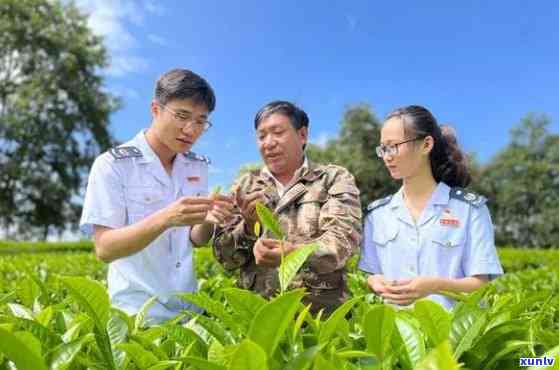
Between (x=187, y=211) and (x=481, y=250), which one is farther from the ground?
(x=187, y=211)

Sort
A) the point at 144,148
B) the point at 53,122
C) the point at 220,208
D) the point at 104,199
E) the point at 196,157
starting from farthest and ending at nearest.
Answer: the point at 53,122 < the point at 196,157 < the point at 144,148 < the point at 104,199 < the point at 220,208

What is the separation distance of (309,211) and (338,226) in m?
0.21

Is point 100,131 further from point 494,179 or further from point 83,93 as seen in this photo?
point 494,179

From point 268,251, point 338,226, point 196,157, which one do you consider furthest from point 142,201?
point 338,226

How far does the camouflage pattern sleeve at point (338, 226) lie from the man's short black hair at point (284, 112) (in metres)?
0.30

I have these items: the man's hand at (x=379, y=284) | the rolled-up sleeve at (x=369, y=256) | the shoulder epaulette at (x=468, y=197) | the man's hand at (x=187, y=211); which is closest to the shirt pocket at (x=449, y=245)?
the shoulder epaulette at (x=468, y=197)

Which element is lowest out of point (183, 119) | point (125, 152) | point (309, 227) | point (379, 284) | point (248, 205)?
point (379, 284)

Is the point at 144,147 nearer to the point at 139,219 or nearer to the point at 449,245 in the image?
the point at 139,219

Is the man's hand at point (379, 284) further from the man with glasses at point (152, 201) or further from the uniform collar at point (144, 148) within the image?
the uniform collar at point (144, 148)

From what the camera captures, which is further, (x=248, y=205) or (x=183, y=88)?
(x=183, y=88)

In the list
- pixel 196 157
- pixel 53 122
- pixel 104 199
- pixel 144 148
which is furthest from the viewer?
pixel 53 122

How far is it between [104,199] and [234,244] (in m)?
0.62

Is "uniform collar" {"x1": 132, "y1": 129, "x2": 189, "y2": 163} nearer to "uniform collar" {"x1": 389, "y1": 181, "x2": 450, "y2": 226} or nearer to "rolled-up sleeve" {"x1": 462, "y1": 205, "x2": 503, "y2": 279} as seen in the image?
"uniform collar" {"x1": 389, "y1": 181, "x2": 450, "y2": 226}

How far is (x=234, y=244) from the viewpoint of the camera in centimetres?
270
